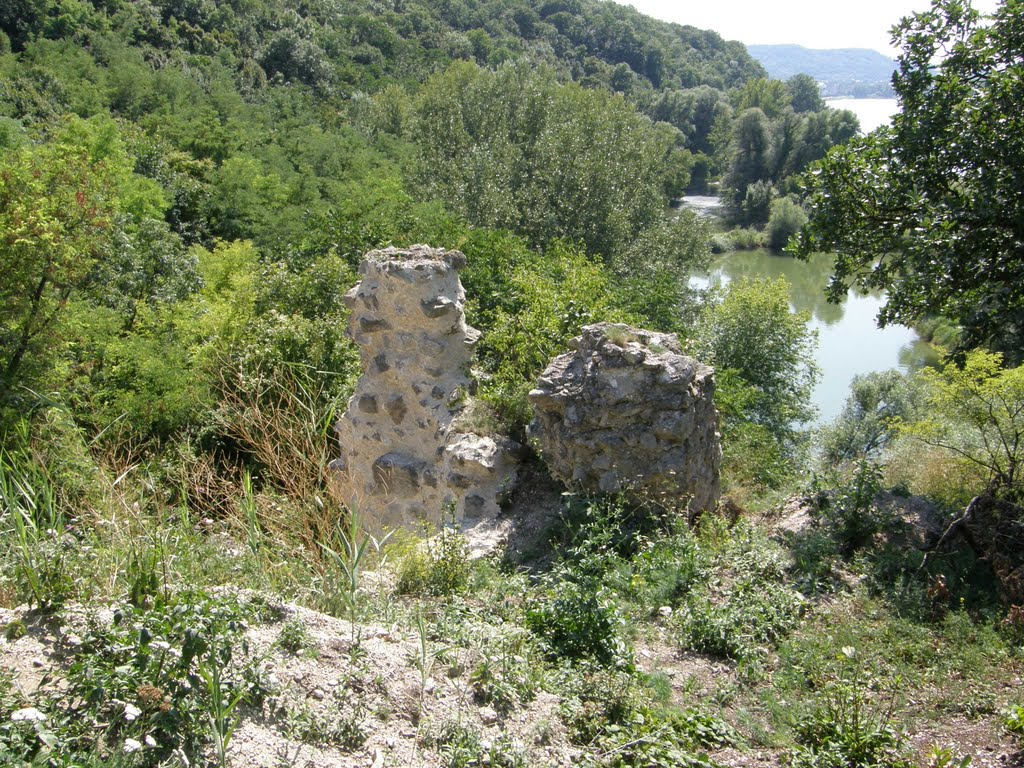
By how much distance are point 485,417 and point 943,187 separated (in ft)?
14.7

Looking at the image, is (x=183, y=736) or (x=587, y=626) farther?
(x=587, y=626)

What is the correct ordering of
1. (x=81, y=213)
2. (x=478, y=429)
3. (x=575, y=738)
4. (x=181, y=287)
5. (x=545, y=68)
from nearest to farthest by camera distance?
(x=575, y=738)
(x=478, y=429)
(x=81, y=213)
(x=181, y=287)
(x=545, y=68)

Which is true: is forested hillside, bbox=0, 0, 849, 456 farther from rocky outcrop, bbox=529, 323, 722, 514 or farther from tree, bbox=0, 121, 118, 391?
rocky outcrop, bbox=529, 323, 722, 514

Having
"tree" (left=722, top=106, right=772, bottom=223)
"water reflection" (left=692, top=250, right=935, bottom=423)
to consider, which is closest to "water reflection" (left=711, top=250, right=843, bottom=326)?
"water reflection" (left=692, top=250, right=935, bottom=423)

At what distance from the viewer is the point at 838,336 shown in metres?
31.3

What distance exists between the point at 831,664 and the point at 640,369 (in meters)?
2.44

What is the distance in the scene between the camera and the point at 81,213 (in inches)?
409

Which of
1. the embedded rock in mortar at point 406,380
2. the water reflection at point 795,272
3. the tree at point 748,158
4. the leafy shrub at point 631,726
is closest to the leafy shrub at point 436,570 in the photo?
the leafy shrub at point 631,726

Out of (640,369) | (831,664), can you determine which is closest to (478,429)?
(640,369)

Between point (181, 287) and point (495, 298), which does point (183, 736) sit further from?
point (181, 287)

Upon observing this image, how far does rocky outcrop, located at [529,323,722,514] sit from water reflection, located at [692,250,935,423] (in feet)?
54.8

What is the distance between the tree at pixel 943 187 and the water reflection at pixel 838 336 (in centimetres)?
1472

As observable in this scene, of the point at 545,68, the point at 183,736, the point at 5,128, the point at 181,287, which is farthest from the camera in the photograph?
the point at 545,68

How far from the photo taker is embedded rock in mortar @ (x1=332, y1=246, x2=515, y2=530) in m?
7.83
